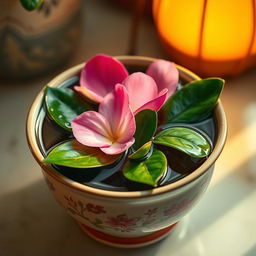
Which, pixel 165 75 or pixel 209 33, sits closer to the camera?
pixel 165 75

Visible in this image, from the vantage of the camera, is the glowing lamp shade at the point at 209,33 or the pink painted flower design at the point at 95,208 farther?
the glowing lamp shade at the point at 209,33

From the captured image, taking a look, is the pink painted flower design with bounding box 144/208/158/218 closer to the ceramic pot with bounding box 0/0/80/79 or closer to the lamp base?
the lamp base

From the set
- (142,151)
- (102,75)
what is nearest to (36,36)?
(102,75)

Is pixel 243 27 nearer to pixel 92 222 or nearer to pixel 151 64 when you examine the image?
pixel 151 64

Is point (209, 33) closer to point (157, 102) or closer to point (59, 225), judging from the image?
point (157, 102)

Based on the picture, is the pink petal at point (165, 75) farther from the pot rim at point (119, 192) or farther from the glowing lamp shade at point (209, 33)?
the glowing lamp shade at point (209, 33)

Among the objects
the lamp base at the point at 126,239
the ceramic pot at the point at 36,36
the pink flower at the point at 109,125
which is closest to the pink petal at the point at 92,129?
the pink flower at the point at 109,125
